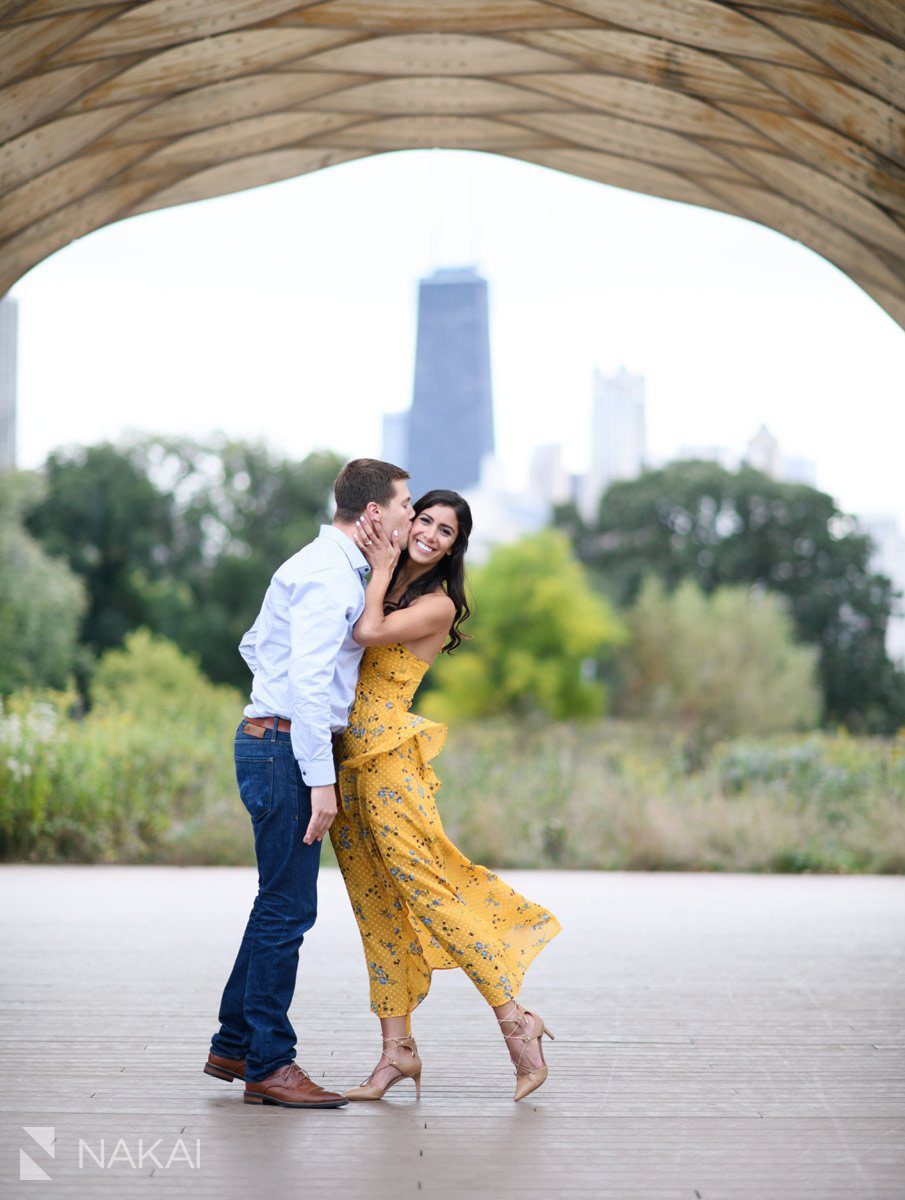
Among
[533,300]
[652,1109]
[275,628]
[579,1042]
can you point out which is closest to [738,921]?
[579,1042]

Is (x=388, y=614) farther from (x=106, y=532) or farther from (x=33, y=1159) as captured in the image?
(x=106, y=532)

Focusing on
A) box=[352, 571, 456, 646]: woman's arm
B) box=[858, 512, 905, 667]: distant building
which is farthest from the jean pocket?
box=[858, 512, 905, 667]: distant building

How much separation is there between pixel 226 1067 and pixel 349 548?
1.67 m

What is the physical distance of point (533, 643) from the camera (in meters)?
42.9

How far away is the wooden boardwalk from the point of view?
362cm

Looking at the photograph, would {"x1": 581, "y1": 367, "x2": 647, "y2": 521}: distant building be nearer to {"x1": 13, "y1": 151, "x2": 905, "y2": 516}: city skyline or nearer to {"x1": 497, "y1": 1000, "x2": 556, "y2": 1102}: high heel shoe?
{"x1": 13, "y1": 151, "x2": 905, "y2": 516}: city skyline

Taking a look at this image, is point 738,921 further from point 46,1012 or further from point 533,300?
point 533,300

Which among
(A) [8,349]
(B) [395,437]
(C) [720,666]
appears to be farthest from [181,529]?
(B) [395,437]

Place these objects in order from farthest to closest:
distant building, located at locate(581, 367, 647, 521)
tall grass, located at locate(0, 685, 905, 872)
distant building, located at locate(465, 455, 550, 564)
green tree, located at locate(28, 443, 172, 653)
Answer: distant building, located at locate(581, 367, 647, 521) < distant building, located at locate(465, 455, 550, 564) < green tree, located at locate(28, 443, 172, 653) < tall grass, located at locate(0, 685, 905, 872)

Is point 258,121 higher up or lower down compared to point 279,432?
lower down

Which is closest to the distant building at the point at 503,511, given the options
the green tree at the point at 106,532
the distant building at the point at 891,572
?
the distant building at the point at 891,572

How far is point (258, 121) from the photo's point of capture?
8.62m

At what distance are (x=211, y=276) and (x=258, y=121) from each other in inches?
3196

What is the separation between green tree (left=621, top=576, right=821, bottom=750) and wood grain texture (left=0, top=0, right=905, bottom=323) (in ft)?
93.1
